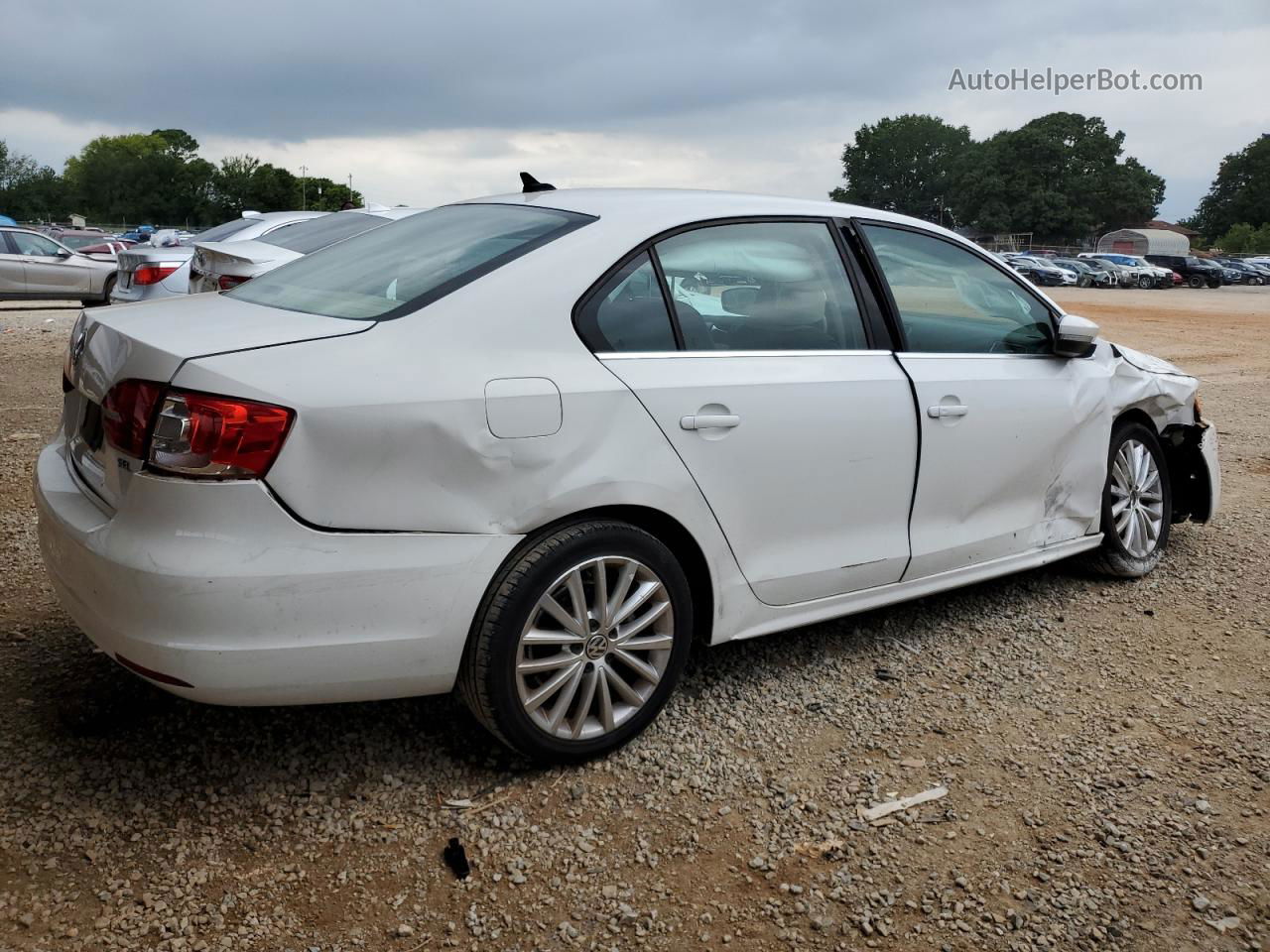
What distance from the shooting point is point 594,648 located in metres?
2.95

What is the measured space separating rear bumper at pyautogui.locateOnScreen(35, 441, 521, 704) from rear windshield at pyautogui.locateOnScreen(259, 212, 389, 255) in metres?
5.82

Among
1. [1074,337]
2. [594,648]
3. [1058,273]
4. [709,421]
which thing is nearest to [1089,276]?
[1058,273]

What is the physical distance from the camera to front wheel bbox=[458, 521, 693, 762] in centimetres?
276

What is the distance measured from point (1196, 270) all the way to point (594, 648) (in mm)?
56129

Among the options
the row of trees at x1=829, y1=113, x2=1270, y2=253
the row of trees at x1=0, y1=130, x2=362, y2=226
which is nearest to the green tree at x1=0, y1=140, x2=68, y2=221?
the row of trees at x1=0, y1=130, x2=362, y2=226

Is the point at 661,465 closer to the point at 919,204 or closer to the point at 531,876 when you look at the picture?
the point at 531,876

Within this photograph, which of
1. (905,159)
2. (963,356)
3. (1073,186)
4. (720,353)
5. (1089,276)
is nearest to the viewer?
(720,353)

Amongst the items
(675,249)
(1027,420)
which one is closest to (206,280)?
(675,249)

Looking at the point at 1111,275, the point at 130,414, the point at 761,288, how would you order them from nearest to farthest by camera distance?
the point at 130,414
the point at 761,288
the point at 1111,275

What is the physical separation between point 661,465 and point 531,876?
1.11 metres

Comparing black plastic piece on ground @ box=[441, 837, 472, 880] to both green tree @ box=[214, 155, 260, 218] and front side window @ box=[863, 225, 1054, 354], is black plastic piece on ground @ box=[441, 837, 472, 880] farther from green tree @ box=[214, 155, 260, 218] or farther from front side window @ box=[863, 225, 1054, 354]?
green tree @ box=[214, 155, 260, 218]

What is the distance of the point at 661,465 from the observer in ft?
9.76

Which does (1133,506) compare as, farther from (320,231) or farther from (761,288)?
(320,231)

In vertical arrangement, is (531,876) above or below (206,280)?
below
